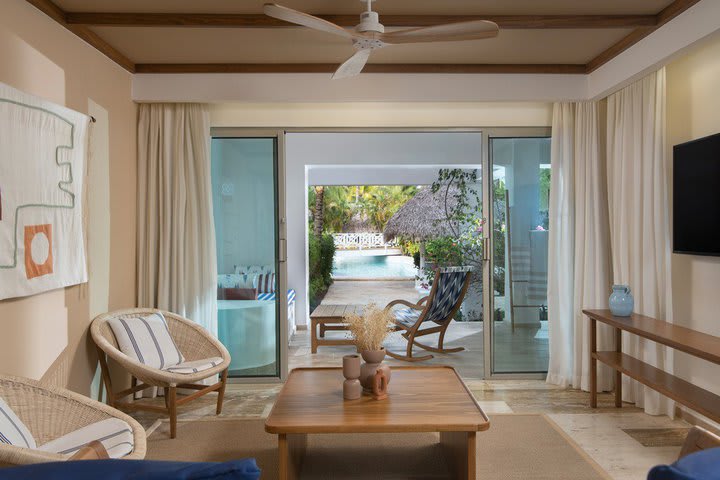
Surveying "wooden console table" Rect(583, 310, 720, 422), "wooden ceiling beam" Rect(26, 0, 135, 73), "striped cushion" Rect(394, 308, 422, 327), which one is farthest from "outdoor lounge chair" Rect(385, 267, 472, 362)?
"wooden ceiling beam" Rect(26, 0, 135, 73)

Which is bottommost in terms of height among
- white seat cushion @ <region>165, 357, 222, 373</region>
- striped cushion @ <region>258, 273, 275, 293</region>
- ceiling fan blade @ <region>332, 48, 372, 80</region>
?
white seat cushion @ <region>165, 357, 222, 373</region>

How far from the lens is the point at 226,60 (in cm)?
402

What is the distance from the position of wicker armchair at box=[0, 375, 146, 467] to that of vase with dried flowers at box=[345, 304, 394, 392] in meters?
1.09

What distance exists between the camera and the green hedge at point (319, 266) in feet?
30.8

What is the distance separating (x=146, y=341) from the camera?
357 cm

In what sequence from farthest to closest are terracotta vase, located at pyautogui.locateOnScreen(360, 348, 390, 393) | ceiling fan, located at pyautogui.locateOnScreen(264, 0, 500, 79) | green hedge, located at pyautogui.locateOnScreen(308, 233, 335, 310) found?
green hedge, located at pyautogui.locateOnScreen(308, 233, 335, 310) → terracotta vase, located at pyautogui.locateOnScreen(360, 348, 390, 393) → ceiling fan, located at pyautogui.locateOnScreen(264, 0, 500, 79)

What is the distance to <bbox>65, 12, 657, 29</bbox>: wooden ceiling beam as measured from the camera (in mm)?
3146

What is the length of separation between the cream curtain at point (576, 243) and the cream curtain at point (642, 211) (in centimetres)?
16

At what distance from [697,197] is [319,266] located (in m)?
8.19

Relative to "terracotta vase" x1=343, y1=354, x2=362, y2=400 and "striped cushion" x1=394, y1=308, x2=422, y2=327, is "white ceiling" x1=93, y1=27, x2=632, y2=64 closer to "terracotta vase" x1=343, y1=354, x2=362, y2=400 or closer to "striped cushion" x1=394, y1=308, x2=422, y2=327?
"terracotta vase" x1=343, y1=354, x2=362, y2=400

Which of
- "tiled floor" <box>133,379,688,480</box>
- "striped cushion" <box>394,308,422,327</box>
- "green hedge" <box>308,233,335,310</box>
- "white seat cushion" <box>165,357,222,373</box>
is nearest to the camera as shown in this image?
"tiled floor" <box>133,379,688,480</box>

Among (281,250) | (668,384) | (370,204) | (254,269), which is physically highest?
(370,204)

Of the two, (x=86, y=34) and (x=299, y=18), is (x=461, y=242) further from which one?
(x=299, y=18)

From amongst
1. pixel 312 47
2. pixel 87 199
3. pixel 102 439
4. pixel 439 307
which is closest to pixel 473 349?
pixel 439 307
